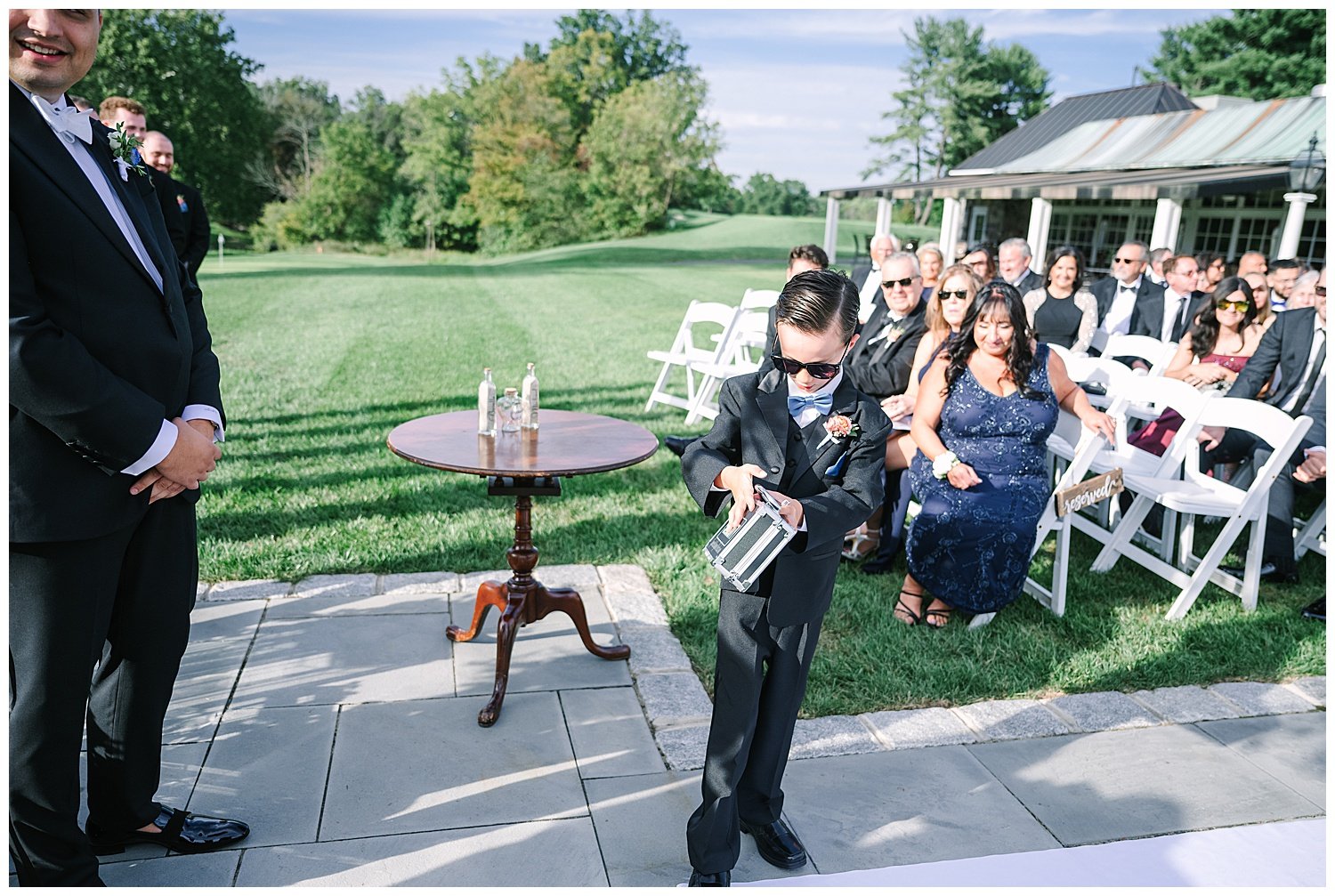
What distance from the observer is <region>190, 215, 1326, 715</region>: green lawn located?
4199 millimetres

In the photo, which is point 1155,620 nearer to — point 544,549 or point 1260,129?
point 544,549

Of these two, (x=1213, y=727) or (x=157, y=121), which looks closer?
(x=1213, y=727)

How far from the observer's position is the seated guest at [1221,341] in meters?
6.20

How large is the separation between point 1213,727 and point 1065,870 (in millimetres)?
1402

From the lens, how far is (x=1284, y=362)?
5.80m

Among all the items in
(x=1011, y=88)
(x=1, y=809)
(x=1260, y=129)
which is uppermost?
(x=1011, y=88)

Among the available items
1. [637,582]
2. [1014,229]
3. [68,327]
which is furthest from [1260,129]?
[68,327]

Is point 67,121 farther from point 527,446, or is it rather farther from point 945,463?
point 945,463

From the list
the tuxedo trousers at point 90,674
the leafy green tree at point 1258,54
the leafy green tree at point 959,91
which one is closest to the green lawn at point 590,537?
the tuxedo trousers at point 90,674

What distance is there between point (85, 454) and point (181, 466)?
8.1 inches

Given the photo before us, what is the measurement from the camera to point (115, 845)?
264 centimetres

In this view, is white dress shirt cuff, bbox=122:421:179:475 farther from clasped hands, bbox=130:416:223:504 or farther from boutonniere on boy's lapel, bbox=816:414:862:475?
boutonniere on boy's lapel, bbox=816:414:862:475

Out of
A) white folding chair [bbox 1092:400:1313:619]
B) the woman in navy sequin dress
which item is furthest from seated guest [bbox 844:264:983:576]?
white folding chair [bbox 1092:400:1313:619]

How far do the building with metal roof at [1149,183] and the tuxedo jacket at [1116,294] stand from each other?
400 centimetres
